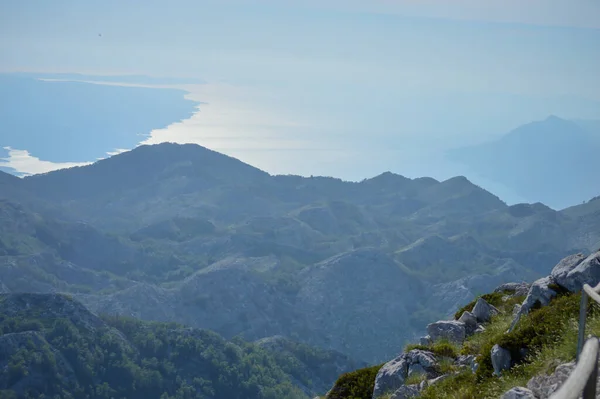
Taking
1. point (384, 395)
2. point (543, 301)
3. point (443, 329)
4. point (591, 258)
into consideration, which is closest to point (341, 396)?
point (384, 395)

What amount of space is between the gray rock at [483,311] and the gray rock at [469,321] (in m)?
0.34

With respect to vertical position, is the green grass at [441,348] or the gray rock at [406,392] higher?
the green grass at [441,348]

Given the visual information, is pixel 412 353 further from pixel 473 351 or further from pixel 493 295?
pixel 493 295

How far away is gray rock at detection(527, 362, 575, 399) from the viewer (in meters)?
14.3

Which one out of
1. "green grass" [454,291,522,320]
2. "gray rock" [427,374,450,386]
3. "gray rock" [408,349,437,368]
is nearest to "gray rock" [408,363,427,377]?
"gray rock" [408,349,437,368]

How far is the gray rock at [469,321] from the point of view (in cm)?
2680

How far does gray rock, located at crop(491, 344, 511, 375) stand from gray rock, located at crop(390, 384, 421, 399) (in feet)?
11.1

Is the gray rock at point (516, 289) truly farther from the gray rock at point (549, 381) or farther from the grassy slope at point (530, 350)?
the gray rock at point (549, 381)

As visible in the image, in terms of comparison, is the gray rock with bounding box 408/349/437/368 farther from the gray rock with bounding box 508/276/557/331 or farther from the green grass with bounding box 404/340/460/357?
the gray rock with bounding box 508/276/557/331

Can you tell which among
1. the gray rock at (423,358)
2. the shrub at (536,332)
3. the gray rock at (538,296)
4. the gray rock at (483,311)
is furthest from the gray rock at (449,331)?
the shrub at (536,332)

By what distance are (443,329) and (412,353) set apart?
3.36 meters

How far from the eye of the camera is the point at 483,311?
27.9 m

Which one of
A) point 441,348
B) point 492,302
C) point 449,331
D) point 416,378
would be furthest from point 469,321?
point 416,378

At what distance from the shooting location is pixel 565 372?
14.7 meters
